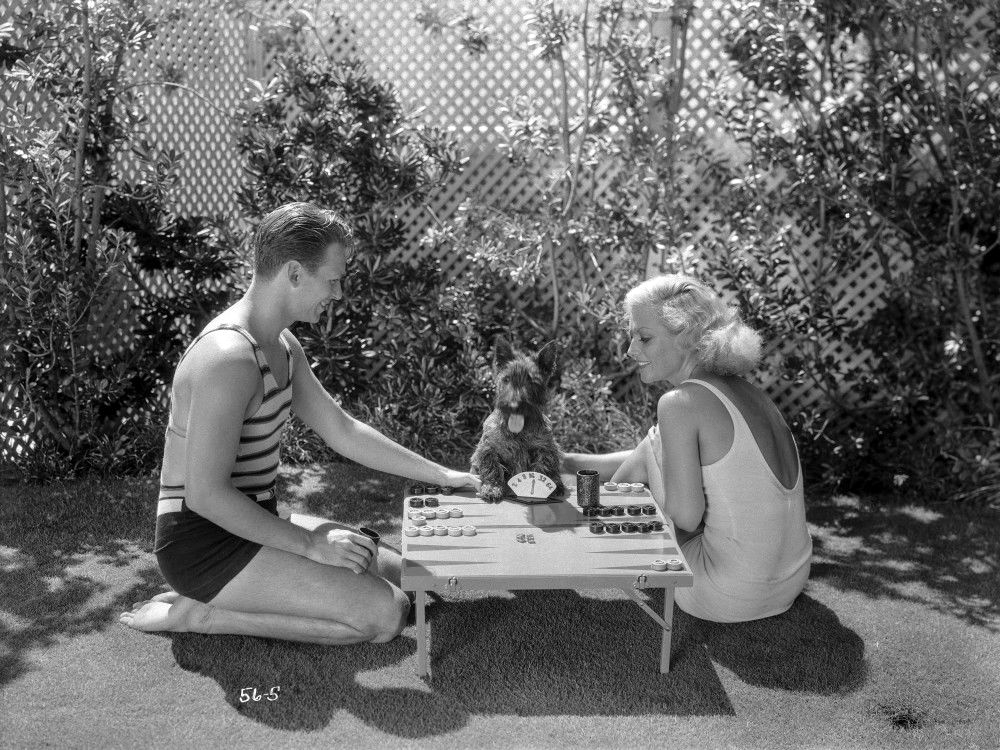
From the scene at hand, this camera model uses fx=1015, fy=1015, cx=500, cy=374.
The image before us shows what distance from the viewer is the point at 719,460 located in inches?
130

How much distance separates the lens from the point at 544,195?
19.8ft

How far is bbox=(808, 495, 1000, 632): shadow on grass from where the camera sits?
393 cm

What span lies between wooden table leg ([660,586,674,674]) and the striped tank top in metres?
1.33

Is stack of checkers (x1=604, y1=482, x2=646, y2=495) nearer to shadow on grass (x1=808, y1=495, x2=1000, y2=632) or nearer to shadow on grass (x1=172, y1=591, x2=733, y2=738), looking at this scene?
shadow on grass (x1=172, y1=591, x2=733, y2=738)

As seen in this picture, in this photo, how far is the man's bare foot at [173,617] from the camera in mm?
3330

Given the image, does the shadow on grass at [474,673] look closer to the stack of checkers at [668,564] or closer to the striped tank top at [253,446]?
the stack of checkers at [668,564]

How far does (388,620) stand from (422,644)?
234mm

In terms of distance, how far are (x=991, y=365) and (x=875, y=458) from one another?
811 millimetres

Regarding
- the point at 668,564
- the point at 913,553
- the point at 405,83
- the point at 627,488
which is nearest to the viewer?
the point at 668,564

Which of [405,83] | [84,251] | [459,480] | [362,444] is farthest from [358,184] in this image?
[459,480]

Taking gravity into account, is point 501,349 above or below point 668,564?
above

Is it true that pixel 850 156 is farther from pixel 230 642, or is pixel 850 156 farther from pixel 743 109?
pixel 230 642

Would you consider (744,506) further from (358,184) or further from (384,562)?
(358,184)

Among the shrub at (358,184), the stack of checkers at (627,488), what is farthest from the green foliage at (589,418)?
the stack of checkers at (627,488)
